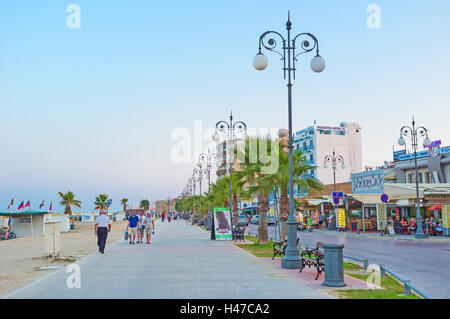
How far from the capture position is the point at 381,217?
33.5m

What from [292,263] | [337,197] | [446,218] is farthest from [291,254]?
[337,197]

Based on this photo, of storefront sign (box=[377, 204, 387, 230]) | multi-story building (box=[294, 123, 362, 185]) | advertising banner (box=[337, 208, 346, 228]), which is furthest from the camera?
multi-story building (box=[294, 123, 362, 185])

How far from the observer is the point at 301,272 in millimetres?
11984

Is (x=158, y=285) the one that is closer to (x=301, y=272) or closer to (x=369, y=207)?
(x=301, y=272)

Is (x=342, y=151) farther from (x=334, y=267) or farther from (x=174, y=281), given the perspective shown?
(x=174, y=281)

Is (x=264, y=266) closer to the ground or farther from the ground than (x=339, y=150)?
closer to the ground

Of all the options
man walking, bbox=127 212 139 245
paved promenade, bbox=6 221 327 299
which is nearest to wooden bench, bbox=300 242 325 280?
paved promenade, bbox=6 221 327 299

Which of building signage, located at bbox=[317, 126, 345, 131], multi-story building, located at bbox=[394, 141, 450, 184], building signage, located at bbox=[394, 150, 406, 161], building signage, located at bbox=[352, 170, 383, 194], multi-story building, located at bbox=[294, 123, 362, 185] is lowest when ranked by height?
building signage, located at bbox=[352, 170, 383, 194]

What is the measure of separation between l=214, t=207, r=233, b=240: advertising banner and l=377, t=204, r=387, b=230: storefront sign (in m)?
12.6

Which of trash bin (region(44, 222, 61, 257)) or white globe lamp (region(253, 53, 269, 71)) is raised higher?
white globe lamp (region(253, 53, 269, 71))

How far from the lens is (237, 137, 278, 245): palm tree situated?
21156 millimetres

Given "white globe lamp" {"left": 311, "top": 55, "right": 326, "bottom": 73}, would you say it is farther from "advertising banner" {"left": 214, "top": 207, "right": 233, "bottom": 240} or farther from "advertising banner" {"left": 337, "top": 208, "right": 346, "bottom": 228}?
"advertising banner" {"left": 337, "top": 208, "right": 346, "bottom": 228}
